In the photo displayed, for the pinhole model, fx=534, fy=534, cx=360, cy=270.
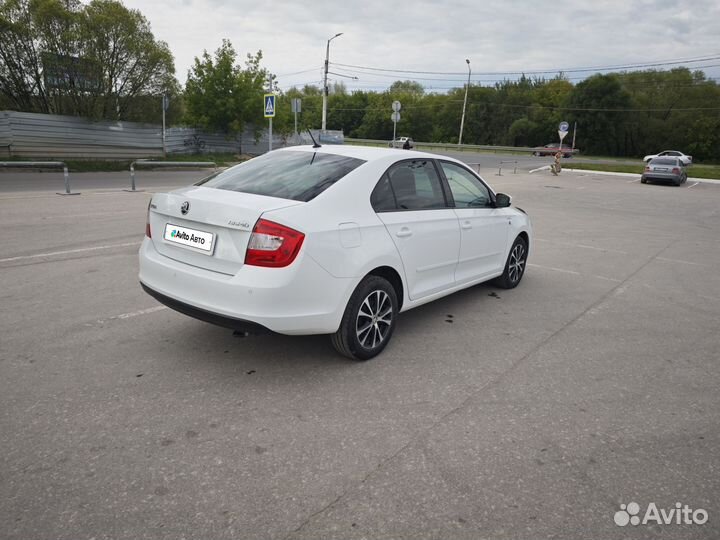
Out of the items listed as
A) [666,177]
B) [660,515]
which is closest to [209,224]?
[660,515]

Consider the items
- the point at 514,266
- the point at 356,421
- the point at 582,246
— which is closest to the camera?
the point at 356,421

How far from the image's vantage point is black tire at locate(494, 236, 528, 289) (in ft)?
20.6

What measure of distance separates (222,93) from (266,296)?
26.9m

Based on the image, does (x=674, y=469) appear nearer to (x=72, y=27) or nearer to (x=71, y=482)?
(x=71, y=482)

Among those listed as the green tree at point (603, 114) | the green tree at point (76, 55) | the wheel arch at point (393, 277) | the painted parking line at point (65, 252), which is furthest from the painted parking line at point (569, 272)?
the green tree at point (603, 114)

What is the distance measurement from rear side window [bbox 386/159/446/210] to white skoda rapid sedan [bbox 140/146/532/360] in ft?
0.04

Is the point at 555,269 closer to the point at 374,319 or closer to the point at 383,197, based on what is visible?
the point at 383,197

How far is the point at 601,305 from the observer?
19.7ft

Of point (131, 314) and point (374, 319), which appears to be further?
point (131, 314)

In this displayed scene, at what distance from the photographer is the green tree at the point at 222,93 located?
27.3 meters

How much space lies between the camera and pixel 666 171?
88.0 feet

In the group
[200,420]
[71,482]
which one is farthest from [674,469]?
[71,482]

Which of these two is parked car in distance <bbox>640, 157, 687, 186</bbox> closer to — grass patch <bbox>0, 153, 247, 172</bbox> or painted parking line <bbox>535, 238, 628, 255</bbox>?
painted parking line <bbox>535, 238, 628, 255</bbox>

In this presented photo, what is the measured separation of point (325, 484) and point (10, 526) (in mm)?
1385
